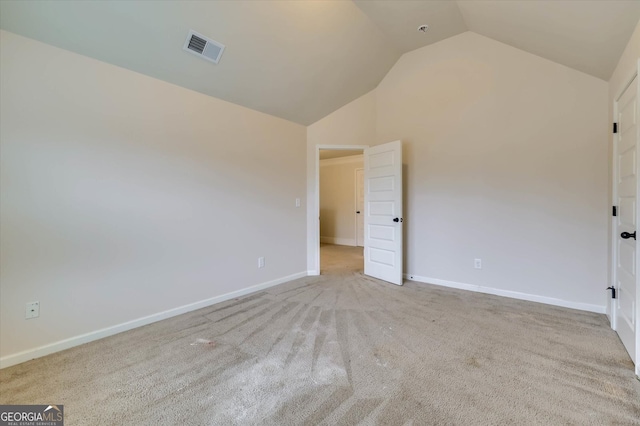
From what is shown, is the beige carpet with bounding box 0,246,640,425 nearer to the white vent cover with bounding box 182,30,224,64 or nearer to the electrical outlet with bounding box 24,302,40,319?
the electrical outlet with bounding box 24,302,40,319

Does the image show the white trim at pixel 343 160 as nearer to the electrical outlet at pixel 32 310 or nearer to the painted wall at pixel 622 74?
the painted wall at pixel 622 74

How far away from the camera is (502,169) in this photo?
10.8 feet

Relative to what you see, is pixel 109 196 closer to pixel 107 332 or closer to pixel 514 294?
pixel 107 332

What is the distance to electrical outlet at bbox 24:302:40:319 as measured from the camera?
2.00 m

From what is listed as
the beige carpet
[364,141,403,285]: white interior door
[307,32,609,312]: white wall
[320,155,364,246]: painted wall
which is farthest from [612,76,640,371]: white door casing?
[320,155,364,246]: painted wall

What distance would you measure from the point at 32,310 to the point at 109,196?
95 cm

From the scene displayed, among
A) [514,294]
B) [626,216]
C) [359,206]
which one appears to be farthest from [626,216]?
[359,206]

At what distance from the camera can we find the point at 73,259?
2.18 meters

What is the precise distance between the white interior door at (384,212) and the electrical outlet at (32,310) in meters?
3.54

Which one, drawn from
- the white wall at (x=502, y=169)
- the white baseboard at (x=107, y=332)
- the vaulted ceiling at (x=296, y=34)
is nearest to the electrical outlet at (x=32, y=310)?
the white baseboard at (x=107, y=332)

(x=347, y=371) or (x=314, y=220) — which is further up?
(x=314, y=220)

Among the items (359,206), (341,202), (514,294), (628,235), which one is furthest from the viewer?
(341,202)

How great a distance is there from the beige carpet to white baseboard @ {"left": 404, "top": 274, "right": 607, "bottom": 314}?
132 mm

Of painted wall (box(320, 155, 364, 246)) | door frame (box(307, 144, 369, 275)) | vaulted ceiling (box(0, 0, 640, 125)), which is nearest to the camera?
vaulted ceiling (box(0, 0, 640, 125))
